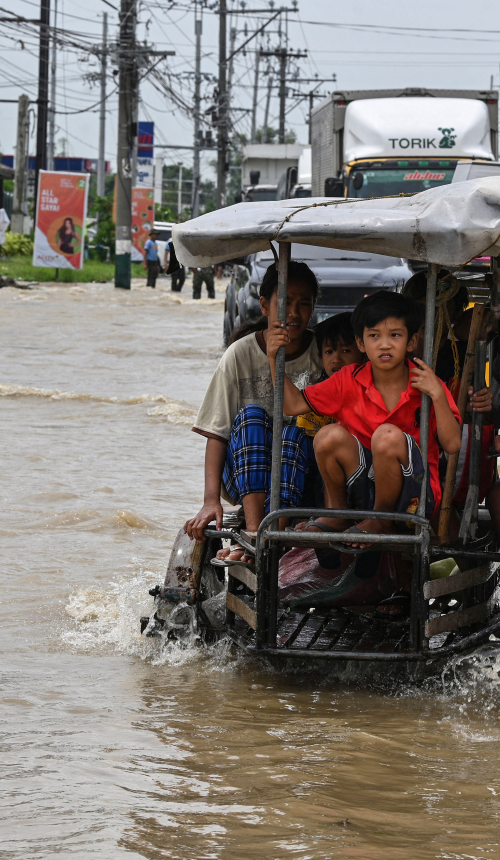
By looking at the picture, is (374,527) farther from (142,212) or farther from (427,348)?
(142,212)

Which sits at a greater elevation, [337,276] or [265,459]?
[337,276]

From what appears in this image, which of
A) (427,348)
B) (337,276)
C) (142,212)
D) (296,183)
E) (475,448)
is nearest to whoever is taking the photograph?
(427,348)

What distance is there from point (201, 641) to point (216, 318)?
21.2 m

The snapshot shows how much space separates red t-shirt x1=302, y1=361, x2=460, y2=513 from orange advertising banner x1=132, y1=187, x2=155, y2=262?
36431 millimetres

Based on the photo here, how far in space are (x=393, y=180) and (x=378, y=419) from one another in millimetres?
12383

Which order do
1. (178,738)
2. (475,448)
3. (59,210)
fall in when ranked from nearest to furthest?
1. (178,738)
2. (475,448)
3. (59,210)

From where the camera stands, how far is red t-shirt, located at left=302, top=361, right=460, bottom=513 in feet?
14.3

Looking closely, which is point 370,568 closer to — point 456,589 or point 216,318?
point 456,589

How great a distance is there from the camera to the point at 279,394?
14.3ft

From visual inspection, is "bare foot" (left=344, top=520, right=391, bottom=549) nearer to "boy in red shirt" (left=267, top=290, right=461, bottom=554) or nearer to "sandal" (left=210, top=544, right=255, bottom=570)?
"boy in red shirt" (left=267, top=290, right=461, bottom=554)

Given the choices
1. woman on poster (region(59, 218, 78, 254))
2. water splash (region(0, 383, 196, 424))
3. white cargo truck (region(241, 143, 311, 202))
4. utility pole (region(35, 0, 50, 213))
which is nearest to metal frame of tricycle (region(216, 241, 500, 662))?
water splash (region(0, 383, 196, 424))

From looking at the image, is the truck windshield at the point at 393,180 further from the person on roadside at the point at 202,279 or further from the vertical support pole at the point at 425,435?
the person on roadside at the point at 202,279

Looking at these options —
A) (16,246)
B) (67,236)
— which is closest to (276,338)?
(67,236)

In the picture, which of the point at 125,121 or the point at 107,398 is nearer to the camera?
the point at 107,398
